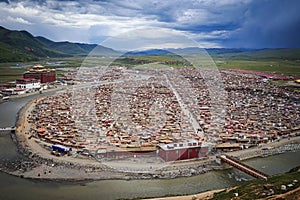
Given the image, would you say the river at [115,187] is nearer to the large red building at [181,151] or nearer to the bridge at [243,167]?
the bridge at [243,167]

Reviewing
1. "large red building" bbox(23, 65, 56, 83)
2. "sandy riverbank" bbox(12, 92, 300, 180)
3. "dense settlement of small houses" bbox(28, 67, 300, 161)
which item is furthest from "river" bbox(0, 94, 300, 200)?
"large red building" bbox(23, 65, 56, 83)

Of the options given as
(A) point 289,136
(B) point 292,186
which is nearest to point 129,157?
(B) point 292,186

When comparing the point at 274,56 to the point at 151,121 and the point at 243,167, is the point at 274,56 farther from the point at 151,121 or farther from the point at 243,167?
the point at 243,167

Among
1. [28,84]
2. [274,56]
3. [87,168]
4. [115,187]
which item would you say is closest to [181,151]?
[115,187]

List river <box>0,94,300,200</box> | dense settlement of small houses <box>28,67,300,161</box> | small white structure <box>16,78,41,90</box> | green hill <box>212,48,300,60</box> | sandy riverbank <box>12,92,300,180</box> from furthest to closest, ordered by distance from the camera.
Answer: green hill <box>212,48,300,60</box> < small white structure <box>16,78,41,90</box> < dense settlement of small houses <box>28,67,300,161</box> < sandy riverbank <box>12,92,300,180</box> < river <box>0,94,300,200</box>

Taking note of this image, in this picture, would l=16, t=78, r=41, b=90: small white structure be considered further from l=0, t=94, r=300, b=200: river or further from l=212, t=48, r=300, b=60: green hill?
l=212, t=48, r=300, b=60: green hill

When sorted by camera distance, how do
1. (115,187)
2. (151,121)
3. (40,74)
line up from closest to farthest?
(115,187) < (151,121) < (40,74)

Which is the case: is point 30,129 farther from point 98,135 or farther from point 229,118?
point 229,118
